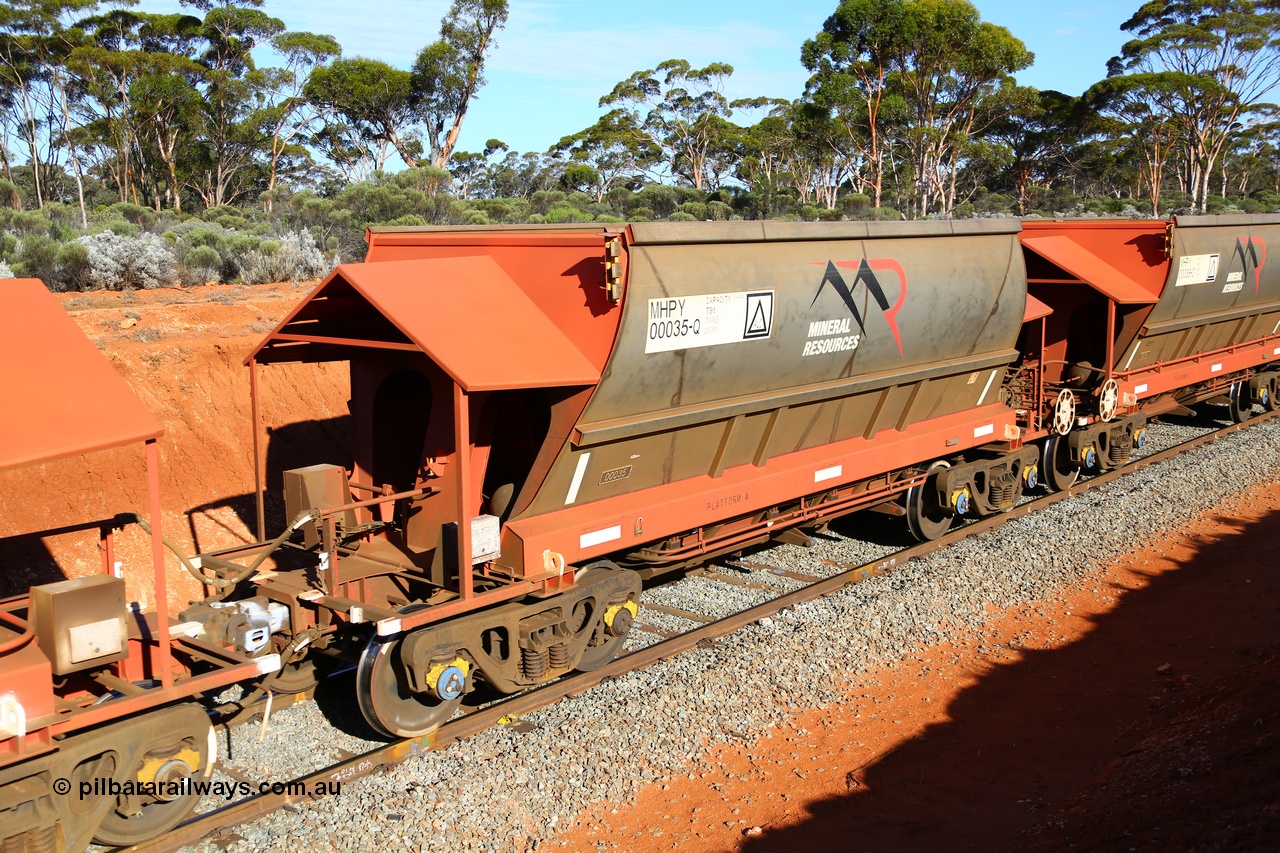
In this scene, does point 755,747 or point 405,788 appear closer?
point 405,788

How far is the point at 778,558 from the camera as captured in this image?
10820 millimetres

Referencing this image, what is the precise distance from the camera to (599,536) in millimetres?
7691

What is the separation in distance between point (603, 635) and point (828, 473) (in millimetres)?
2864


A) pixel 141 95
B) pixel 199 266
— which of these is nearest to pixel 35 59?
pixel 141 95

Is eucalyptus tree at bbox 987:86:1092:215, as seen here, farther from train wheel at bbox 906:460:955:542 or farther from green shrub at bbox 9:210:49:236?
train wheel at bbox 906:460:955:542

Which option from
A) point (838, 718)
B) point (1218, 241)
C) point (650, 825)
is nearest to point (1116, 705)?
point (838, 718)

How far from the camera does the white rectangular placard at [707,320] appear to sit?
7.42 metres

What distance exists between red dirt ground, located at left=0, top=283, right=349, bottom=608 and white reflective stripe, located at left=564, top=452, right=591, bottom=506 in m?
4.45

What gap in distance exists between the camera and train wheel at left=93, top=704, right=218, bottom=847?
18.4ft

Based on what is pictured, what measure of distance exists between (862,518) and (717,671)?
5467 millimetres

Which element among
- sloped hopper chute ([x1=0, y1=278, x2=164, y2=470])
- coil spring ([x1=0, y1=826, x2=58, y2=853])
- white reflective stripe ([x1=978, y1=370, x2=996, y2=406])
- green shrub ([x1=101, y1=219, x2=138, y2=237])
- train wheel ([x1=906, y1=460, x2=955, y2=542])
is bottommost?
coil spring ([x1=0, y1=826, x2=58, y2=853])

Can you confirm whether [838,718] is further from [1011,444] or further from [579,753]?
[1011,444]

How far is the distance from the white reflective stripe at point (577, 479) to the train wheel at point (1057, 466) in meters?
7.70

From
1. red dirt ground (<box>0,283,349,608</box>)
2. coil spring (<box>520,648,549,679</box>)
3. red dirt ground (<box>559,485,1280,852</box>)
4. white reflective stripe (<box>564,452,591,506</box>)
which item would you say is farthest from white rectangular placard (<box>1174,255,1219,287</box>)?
red dirt ground (<box>0,283,349,608</box>)
